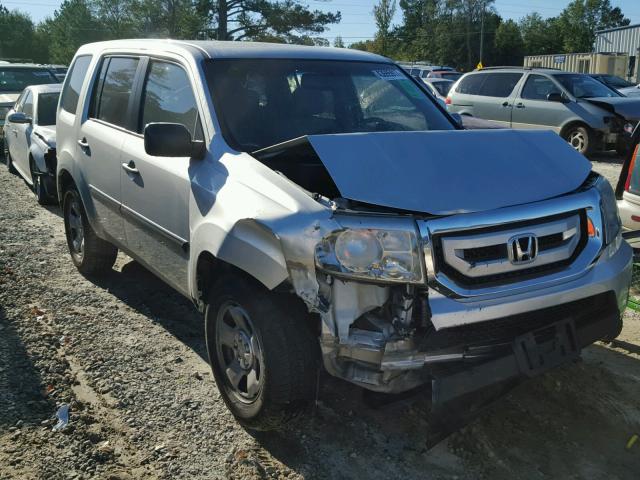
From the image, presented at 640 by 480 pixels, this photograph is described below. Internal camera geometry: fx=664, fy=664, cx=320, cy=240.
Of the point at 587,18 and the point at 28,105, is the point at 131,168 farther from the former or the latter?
the point at 587,18

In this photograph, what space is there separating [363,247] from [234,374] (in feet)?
3.77

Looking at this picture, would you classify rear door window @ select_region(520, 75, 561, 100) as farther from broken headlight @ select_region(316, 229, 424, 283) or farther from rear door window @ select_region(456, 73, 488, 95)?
broken headlight @ select_region(316, 229, 424, 283)

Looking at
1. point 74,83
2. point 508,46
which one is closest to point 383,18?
point 508,46

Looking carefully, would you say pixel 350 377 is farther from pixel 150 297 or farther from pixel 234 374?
pixel 150 297

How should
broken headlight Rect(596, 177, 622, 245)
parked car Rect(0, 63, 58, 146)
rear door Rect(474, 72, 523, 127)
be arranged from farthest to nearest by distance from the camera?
1. parked car Rect(0, 63, 58, 146)
2. rear door Rect(474, 72, 523, 127)
3. broken headlight Rect(596, 177, 622, 245)

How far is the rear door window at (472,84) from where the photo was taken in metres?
14.4

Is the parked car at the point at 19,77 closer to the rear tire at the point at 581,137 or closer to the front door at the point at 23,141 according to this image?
the front door at the point at 23,141

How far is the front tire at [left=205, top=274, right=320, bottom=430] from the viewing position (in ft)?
9.95

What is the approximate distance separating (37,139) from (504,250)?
Result: 7670 mm

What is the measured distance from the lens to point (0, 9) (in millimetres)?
87438

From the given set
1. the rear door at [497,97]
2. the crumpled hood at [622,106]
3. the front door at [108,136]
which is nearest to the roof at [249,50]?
the front door at [108,136]

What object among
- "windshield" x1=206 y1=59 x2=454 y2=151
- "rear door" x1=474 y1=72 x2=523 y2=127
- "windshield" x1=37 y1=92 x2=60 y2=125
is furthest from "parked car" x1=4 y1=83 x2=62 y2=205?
"rear door" x1=474 y1=72 x2=523 y2=127

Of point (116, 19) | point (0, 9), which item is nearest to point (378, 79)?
point (116, 19)

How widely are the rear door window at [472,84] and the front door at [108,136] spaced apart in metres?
10.6
